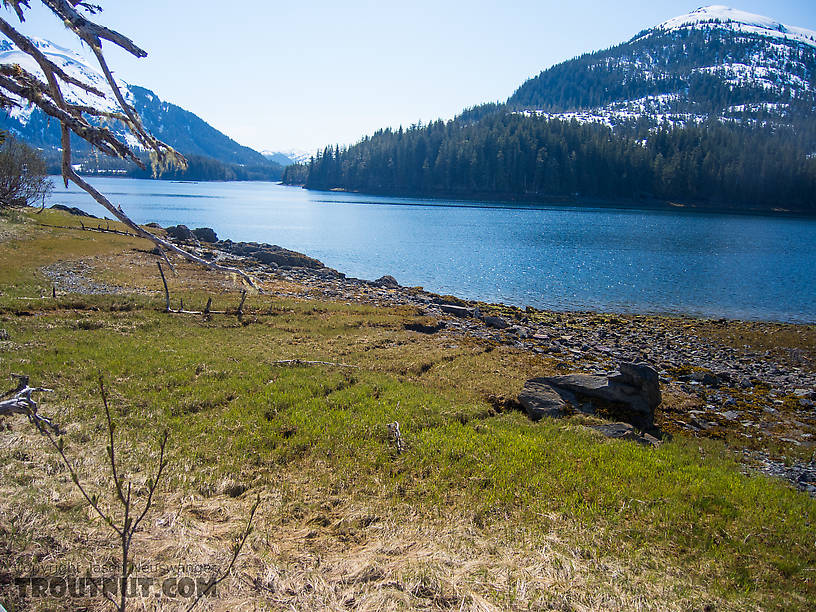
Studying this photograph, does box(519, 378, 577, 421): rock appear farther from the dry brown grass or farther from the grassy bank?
the dry brown grass

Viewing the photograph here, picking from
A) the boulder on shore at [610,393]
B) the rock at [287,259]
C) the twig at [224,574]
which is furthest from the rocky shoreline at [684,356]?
the twig at [224,574]

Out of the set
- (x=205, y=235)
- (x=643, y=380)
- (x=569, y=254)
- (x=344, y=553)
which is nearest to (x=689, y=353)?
(x=643, y=380)

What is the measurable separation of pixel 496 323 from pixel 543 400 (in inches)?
543

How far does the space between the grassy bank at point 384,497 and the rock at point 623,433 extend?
16.1 inches

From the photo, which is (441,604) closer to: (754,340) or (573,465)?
(573,465)

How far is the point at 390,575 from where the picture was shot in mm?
5359

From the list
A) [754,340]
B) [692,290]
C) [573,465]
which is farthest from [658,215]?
[573,465]

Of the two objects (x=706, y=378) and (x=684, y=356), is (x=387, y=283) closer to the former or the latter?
(x=684, y=356)

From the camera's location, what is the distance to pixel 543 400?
11.7 m

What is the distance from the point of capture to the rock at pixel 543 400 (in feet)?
37.2

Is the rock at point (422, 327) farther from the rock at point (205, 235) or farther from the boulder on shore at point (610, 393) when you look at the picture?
the rock at point (205, 235)

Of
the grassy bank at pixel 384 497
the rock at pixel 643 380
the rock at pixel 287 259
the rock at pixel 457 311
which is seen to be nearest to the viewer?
the grassy bank at pixel 384 497

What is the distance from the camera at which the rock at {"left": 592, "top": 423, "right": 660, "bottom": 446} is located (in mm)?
10401

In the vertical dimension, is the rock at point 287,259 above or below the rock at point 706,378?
above
